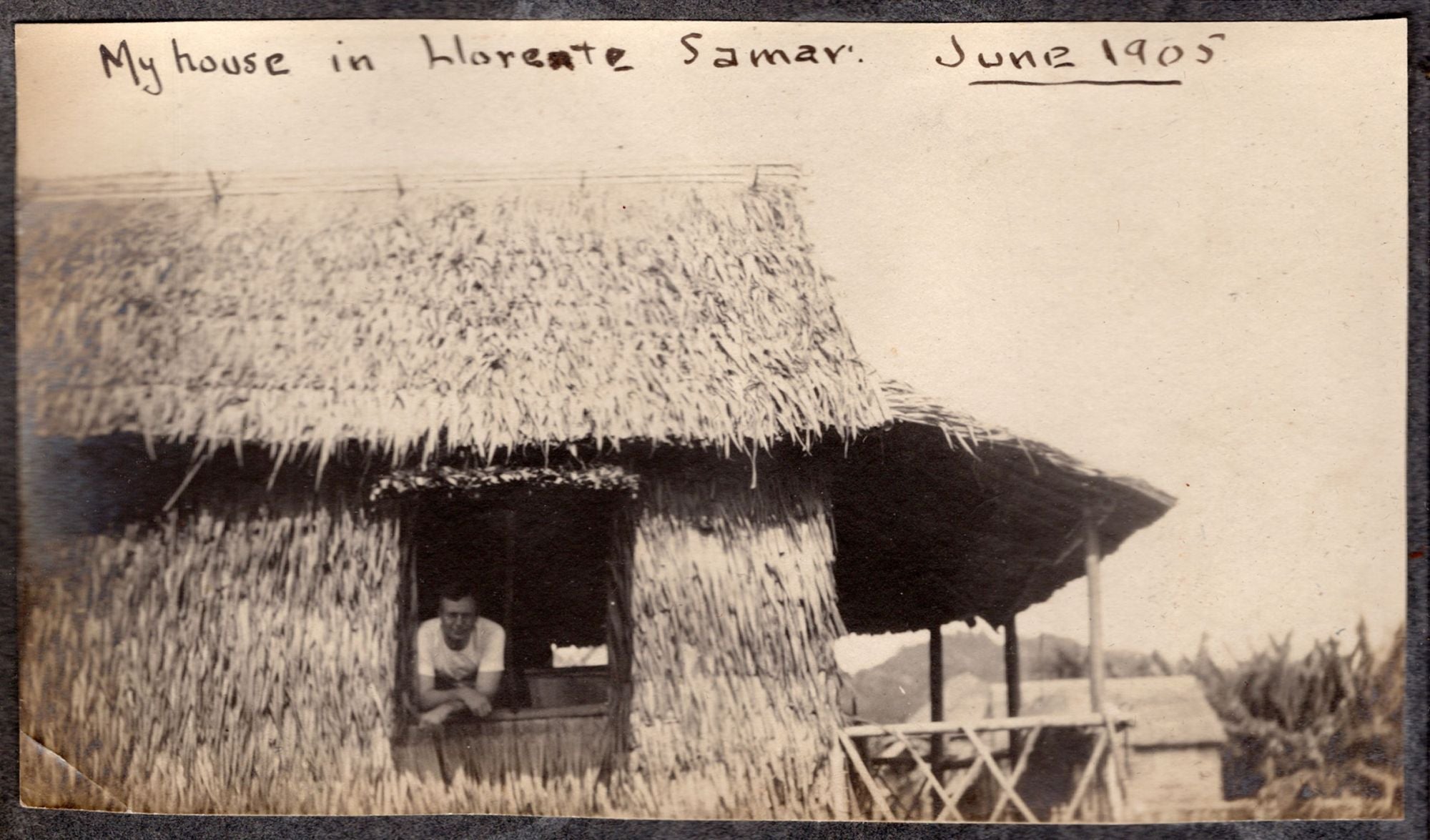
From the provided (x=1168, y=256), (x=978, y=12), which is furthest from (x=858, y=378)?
(x=978, y=12)

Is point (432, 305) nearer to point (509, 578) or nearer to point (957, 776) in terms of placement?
point (509, 578)

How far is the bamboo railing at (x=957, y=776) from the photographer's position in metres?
1.57

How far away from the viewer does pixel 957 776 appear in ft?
5.20

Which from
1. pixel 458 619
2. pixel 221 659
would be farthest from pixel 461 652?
Result: pixel 221 659

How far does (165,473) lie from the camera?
156 cm

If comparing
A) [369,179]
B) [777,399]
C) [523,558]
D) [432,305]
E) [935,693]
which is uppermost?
[369,179]

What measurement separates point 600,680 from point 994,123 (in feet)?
3.92

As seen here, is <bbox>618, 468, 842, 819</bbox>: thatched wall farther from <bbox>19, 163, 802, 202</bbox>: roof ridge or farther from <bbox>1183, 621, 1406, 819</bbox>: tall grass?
<bbox>1183, 621, 1406, 819</bbox>: tall grass

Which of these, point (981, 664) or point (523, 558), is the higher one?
point (523, 558)

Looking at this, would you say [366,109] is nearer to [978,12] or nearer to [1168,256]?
[978,12]

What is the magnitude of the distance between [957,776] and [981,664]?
0.21 metres

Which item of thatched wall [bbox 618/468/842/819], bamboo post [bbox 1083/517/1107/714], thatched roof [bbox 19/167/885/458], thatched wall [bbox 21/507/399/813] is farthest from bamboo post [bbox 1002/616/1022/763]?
thatched wall [bbox 21/507/399/813]

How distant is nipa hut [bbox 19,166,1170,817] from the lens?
1.54m

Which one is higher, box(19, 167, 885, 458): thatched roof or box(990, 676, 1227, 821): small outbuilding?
box(19, 167, 885, 458): thatched roof
